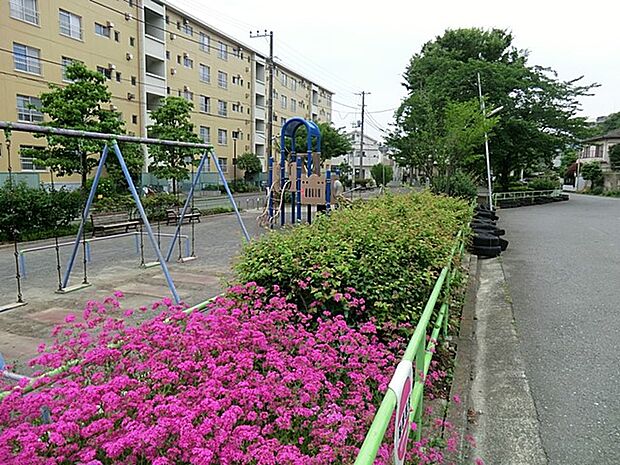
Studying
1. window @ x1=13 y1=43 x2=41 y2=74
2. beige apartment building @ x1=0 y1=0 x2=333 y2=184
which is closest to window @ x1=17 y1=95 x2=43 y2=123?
beige apartment building @ x1=0 y1=0 x2=333 y2=184

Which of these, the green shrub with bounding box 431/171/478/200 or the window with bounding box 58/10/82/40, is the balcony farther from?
the green shrub with bounding box 431/171/478/200

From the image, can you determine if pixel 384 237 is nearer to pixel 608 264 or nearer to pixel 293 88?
pixel 608 264

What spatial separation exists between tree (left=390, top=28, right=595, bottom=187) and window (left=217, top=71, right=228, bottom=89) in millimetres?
14715

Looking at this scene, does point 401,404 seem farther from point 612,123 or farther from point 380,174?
point 612,123

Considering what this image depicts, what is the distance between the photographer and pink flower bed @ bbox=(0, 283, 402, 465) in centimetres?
165

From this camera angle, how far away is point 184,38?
31359 mm

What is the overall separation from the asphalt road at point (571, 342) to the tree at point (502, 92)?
1379cm

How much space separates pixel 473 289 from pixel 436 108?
1715 centimetres

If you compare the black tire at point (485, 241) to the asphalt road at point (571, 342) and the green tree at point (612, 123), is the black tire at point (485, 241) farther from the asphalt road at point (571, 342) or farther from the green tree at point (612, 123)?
the green tree at point (612, 123)

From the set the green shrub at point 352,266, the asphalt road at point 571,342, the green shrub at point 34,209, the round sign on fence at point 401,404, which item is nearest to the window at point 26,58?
the green shrub at point 34,209

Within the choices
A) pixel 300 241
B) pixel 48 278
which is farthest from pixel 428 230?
pixel 48 278

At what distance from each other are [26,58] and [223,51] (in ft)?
59.7

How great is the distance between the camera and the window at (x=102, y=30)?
23.9 meters

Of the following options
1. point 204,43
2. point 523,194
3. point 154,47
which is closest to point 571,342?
point 523,194
